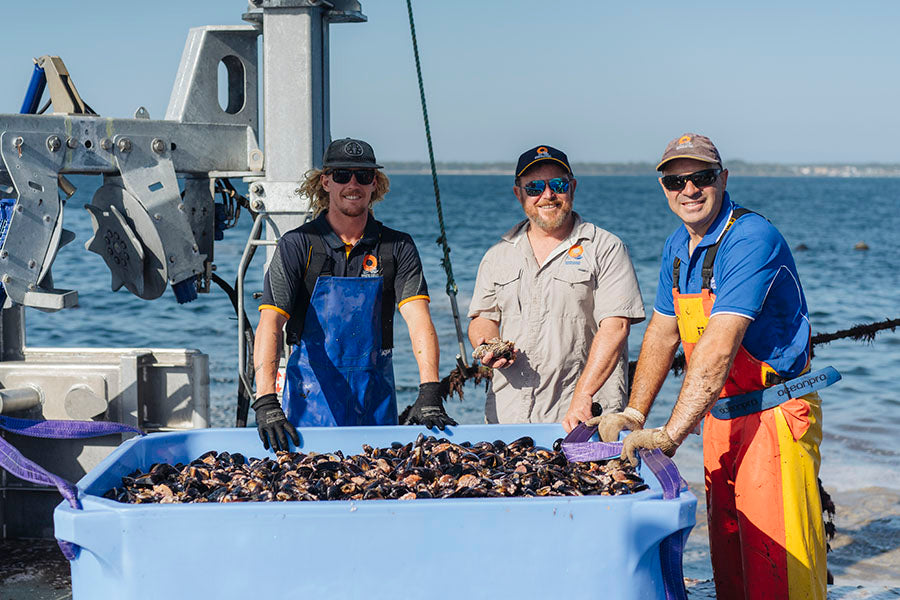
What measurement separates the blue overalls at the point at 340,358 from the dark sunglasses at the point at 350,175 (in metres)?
0.33

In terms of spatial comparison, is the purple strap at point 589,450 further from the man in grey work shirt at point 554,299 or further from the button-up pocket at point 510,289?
the button-up pocket at point 510,289

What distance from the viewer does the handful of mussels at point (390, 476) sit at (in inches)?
99.7

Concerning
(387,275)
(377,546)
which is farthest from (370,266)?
(377,546)

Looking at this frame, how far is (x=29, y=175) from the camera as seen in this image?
381 cm

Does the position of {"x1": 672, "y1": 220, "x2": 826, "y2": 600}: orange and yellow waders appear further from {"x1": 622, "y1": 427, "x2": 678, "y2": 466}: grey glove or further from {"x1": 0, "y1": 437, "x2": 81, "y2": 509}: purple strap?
{"x1": 0, "y1": 437, "x2": 81, "y2": 509}: purple strap

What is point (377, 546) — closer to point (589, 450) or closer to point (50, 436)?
point (589, 450)

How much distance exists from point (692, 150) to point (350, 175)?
4.45 feet

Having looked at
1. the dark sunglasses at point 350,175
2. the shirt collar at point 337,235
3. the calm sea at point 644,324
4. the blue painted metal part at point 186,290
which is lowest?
the calm sea at point 644,324

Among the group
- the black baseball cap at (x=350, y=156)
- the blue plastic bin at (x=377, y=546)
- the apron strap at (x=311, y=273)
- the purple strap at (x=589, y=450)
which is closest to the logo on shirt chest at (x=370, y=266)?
the apron strap at (x=311, y=273)

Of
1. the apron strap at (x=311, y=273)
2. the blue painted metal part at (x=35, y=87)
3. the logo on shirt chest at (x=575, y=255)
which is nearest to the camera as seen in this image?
the apron strap at (x=311, y=273)

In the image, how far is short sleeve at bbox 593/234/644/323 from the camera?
146 inches

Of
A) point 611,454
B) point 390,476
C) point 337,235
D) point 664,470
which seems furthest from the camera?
point 337,235

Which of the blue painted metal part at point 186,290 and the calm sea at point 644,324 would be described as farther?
the calm sea at point 644,324

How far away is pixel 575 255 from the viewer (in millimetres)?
3838
